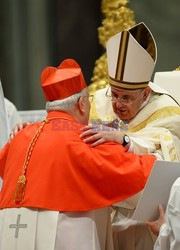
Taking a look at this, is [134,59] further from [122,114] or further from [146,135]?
[146,135]

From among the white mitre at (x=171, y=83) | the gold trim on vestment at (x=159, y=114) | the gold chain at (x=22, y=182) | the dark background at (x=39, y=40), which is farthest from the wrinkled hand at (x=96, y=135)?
the dark background at (x=39, y=40)

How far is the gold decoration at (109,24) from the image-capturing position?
6641mm

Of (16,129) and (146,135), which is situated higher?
(16,129)

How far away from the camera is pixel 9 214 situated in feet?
10.8

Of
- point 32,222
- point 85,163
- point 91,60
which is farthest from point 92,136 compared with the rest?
point 91,60

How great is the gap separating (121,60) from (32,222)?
1227mm

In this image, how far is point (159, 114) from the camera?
4074 millimetres

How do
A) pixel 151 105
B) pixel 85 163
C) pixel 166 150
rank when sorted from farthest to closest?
pixel 151 105 < pixel 166 150 < pixel 85 163

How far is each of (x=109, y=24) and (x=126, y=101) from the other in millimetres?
2803

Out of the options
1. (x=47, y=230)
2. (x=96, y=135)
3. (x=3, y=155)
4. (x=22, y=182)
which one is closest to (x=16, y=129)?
(x=3, y=155)

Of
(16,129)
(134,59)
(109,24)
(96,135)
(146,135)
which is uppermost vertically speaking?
(134,59)

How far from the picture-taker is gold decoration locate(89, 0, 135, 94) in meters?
6.64

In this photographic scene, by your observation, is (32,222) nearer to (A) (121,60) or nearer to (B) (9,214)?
(B) (9,214)

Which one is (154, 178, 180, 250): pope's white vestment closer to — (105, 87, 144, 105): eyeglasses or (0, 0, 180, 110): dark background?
(105, 87, 144, 105): eyeglasses
